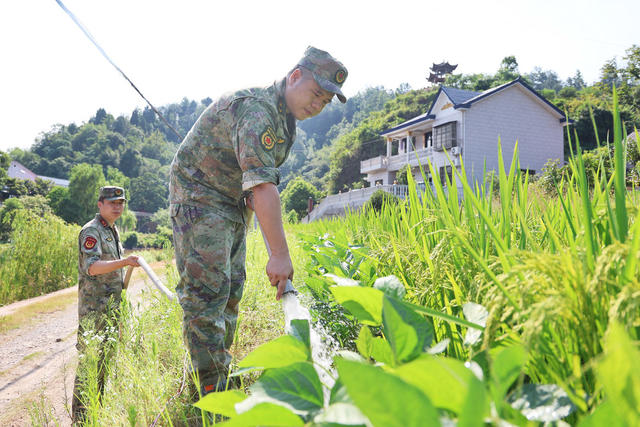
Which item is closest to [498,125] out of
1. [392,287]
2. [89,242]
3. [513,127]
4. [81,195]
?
[513,127]

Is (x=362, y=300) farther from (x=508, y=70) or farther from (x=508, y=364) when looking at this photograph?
(x=508, y=70)

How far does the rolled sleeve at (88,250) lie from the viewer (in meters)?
3.29

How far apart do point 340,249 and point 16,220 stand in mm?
12553

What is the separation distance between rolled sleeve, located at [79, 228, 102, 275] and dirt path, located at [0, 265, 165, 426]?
779 millimetres

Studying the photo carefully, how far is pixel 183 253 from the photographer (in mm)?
2328

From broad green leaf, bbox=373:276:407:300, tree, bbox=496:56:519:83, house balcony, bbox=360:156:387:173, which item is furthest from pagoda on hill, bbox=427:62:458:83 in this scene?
broad green leaf, bbox=373:276:407:300

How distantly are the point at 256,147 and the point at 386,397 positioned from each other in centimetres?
166

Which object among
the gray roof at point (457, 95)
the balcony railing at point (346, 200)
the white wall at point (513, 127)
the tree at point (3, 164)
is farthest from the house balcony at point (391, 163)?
the tree at point (3, 164)

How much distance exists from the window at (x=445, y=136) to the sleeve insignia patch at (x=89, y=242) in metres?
23.7

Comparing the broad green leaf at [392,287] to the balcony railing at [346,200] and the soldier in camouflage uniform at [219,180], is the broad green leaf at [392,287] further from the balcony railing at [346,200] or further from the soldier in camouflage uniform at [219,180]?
the balcony railing at [346,200]

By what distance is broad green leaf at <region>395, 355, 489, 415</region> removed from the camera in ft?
1.24

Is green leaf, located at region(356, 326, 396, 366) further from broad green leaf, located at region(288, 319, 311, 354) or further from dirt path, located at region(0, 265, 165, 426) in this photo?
dirt path, located at region(0, 265, 165, 426)

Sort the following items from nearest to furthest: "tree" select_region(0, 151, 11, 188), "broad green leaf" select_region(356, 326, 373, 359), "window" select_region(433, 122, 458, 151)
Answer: "broad green leaf" select_region(356, 326, 373, 359) < "window" select_region(433, 122, 458, 151) < "tree" select_region(0, 151, 11, 188)

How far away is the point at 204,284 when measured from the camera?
2.26 metres
